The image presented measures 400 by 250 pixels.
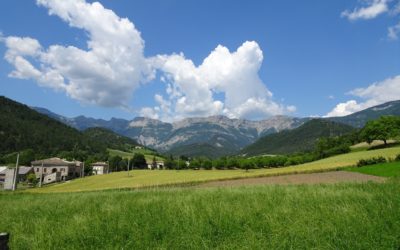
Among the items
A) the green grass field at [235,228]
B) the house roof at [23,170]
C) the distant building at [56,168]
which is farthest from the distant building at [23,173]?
the green grass field at [235,228]

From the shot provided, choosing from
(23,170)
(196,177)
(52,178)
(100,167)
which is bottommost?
(196,177)

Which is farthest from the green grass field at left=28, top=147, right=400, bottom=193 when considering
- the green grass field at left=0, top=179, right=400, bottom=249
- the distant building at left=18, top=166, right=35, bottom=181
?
the distant building at left=18, top=166, right=35, bottom=181

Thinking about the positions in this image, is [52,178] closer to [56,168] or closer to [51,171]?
[51,171]

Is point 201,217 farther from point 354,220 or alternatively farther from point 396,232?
point 396,232

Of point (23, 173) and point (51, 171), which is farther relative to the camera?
point (51, 171)

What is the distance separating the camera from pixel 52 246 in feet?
20.2

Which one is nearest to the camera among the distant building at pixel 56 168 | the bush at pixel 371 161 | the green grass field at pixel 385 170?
the green grass field at pixel 385 170

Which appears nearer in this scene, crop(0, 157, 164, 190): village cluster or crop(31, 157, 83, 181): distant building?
crop(0, 157, 164, 190): village cluster

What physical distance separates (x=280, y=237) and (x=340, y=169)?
201 ft

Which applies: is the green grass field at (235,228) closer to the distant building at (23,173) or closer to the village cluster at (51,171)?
the village cluster at (51,171)

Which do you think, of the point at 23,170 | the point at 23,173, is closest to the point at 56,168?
the point at 23,170

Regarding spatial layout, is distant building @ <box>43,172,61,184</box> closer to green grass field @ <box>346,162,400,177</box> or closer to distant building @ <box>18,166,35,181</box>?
distant building @ <box>18,166,35,181</box>

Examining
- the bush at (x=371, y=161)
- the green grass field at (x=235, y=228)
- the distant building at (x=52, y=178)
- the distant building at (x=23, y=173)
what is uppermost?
the distant building at (x=23, y=173)

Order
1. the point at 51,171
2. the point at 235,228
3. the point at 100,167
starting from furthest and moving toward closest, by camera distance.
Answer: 1. the point at 100,167
2. the point at 51,171
3. the point at 235,228
